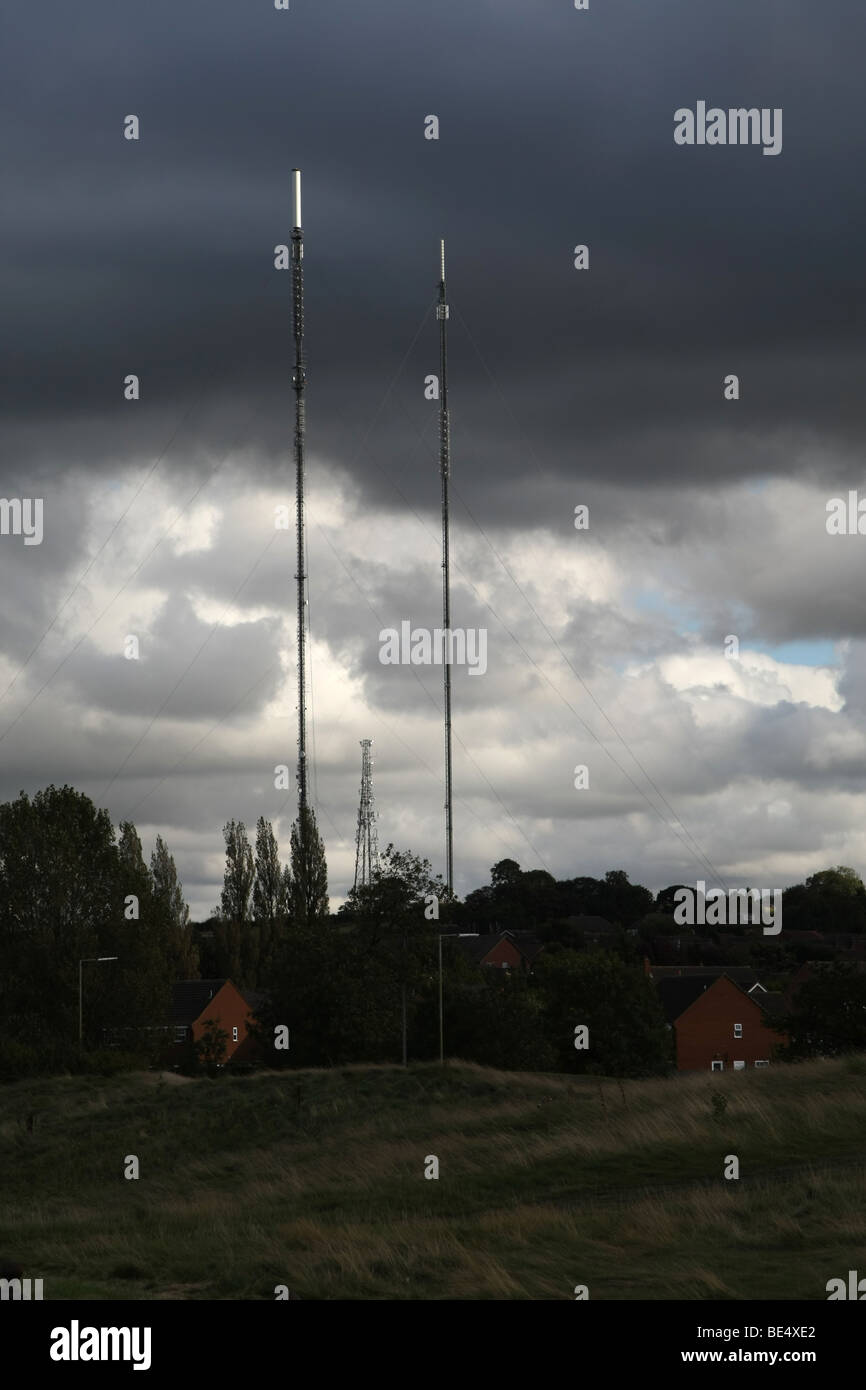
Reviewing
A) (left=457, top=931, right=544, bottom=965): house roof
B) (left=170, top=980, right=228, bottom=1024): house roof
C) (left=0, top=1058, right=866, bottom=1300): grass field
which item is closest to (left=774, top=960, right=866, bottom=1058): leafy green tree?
(left=0, top=1058, right=866, bottom=1300): grass field

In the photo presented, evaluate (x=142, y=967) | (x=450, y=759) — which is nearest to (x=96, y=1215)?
(x=450, y=759)

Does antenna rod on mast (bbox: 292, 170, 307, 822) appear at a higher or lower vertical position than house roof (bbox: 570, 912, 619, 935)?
higher

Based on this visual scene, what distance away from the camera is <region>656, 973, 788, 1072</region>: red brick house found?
101 m

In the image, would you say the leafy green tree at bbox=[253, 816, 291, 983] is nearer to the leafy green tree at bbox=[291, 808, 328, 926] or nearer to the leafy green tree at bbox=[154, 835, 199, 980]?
the leafy green tree at bbox=[154, 835, 199, 980]

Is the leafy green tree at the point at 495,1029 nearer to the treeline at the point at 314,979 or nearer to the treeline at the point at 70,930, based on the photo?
the treeline at the point at 314,979

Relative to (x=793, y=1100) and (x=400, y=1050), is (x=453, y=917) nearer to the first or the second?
(x=400, y=1050)

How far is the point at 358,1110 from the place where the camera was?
47.0m

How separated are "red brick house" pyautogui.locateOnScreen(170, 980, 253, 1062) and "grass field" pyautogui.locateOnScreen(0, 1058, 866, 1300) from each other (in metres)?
43.7

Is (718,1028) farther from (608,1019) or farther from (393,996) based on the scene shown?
(393,996)

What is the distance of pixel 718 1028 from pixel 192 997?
114 ft

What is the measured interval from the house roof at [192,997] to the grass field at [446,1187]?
4490cm

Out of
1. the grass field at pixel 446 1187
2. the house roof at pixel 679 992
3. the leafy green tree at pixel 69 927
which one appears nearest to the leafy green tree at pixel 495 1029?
the grass field at pixel 446 1187
